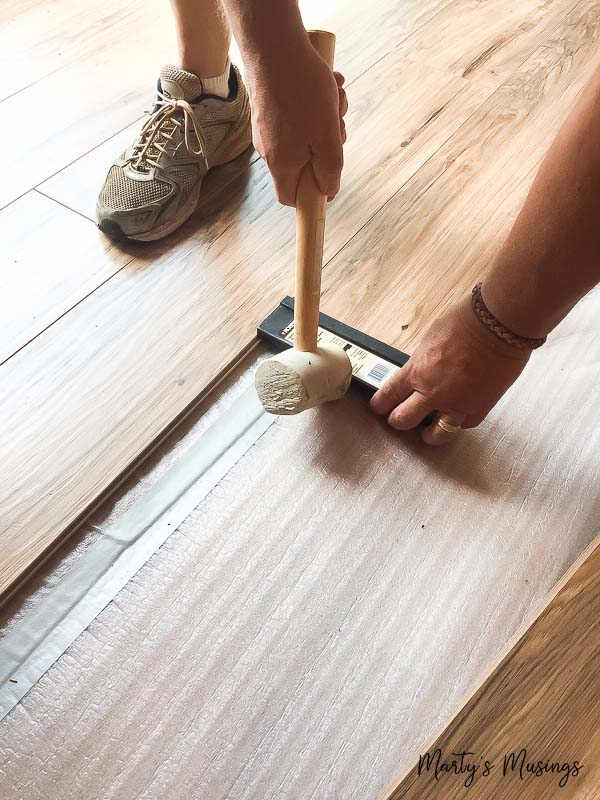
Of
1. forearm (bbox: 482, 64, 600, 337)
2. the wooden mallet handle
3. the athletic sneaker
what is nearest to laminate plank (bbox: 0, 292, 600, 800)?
the wooden mallet handle

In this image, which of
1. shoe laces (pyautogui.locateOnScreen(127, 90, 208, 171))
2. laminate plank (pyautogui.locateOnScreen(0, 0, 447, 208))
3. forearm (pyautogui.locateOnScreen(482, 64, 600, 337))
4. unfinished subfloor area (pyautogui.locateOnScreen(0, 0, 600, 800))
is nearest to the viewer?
forearm (pyautogui.locateOnScreen(482, 64, 600, 337))

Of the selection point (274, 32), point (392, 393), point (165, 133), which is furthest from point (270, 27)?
point (165, 133)

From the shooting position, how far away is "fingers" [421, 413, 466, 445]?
842 millimetres

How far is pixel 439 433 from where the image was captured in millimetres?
873

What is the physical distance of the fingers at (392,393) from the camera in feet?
2.83

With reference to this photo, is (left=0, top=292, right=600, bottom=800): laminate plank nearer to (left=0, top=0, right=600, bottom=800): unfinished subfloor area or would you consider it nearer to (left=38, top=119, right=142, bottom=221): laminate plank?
(left=0, top=0, right=600, bottom=800): unfinished subfloor area

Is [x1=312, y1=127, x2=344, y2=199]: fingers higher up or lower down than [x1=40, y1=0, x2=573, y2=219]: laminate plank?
higher up

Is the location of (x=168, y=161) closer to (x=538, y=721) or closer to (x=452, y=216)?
(x=452, y=216)

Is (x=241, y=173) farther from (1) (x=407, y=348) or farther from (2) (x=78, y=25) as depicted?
(2) (x=78, y=25)

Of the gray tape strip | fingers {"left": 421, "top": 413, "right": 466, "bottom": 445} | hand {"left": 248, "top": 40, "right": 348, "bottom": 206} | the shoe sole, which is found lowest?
the gray tape strip

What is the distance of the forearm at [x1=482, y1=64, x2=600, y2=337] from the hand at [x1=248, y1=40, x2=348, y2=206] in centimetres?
20

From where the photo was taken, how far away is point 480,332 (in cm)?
74
